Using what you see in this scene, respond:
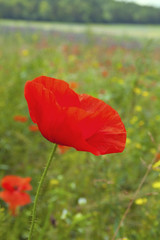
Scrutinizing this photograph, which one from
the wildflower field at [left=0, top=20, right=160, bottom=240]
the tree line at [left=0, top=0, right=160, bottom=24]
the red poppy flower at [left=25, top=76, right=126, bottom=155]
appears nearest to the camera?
the red poppy flower at [left=25, top=76, right=126, bottom=155]

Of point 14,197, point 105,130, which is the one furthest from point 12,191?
point 105,130

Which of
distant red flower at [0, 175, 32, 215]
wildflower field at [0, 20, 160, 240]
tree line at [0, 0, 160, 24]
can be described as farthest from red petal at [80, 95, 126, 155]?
tree line at [0, 0, 160, 24]

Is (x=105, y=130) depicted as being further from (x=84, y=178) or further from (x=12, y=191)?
(x=84, y=178)

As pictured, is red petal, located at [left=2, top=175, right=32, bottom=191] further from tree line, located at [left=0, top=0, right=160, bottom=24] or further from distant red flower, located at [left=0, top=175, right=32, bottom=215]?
tree line, located at [left=0, top=0, right=160, bottom=24]

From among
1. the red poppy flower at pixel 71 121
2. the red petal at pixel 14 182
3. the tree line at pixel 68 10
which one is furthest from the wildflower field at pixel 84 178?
the tree line at pixel 68 10

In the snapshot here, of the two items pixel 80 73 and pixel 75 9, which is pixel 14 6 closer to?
pixel 75 9

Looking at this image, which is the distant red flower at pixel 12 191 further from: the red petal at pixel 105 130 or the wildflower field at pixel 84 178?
the red petal at pixel 105 130
